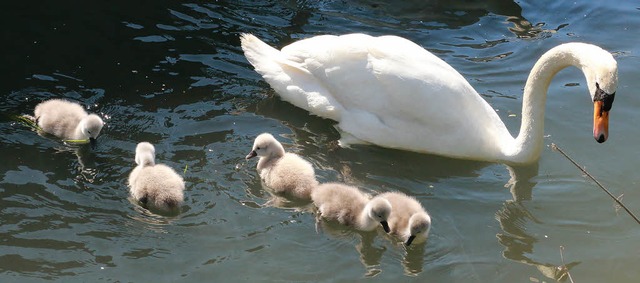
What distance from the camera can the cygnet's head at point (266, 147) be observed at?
7.12m

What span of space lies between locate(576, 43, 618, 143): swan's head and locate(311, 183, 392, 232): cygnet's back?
73.4 inches

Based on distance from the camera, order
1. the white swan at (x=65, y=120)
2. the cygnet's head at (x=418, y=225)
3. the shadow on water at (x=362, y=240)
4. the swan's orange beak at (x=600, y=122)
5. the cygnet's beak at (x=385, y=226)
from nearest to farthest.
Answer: the cygnet's head at (x=418, y=225) < the shadow on water at (x=362, y=240) < the cygnet's beak at (x=385, y=226) < the swan's orange beak at (x=600, y=122) < the white swan at (x=65, y=120)

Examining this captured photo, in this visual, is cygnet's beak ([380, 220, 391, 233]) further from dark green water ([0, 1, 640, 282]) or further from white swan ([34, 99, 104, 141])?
white swan ([34, 99, 104, 141])

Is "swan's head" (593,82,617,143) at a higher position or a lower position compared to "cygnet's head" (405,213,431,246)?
higher

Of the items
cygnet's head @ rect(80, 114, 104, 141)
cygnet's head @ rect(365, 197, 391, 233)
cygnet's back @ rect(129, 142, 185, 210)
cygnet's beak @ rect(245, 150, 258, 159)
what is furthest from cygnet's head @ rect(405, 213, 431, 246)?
cygnet's head @ rect(80, 114, 104, 141)

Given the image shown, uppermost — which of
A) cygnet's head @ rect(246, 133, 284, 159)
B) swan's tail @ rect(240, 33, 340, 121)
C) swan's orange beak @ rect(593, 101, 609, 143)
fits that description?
swan's orange beak @ rect(593, 101, 609, 143)

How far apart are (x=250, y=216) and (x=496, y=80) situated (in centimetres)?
395

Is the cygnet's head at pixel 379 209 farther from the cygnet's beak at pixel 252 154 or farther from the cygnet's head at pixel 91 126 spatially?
the cygnet's head at pixel 91 126

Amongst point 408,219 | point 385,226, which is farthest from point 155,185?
point 408,219

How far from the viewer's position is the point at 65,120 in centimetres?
750

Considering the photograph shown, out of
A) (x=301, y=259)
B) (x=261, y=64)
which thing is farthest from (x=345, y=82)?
(x=301, y=259)

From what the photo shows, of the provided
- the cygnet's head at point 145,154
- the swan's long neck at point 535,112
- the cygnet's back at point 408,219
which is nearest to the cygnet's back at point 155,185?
the cygnet's head at point 145,154

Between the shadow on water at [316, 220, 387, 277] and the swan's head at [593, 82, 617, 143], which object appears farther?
the swan's head at [593, 82, 617, 143]

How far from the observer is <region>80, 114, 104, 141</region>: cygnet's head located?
7.20 metres
